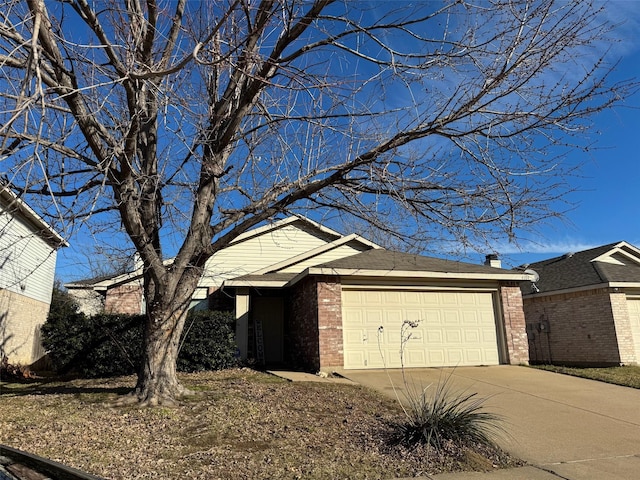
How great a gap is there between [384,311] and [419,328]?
3.60 ft

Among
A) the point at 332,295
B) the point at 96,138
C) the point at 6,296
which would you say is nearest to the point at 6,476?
the point at 96,138

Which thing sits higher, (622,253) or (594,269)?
(622,253)

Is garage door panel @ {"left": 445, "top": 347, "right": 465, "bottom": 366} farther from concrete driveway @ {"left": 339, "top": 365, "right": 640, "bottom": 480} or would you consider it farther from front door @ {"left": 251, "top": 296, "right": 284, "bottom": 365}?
front door @ {"left": 251, "top": 296, "right": 284, "bottom": 365}

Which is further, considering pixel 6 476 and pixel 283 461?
pixel 283 461

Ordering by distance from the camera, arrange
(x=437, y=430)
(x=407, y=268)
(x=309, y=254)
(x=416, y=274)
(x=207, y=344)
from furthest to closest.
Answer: (x=309, y=254), (x=407, y=268), (x=416, y=274), (x=207, y=344), (x=437, y=430)

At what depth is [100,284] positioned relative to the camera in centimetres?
1484

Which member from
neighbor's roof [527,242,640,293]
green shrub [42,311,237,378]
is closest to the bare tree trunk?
green shrub [42,311,237,378]

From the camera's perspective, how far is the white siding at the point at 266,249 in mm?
16984

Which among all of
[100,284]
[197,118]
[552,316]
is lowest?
[552,316]

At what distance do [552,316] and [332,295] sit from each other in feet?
32.5

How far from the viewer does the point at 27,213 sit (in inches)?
531

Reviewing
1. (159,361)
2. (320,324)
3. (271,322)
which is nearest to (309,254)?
(271,322)

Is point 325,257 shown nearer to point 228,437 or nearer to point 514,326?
point 514,326

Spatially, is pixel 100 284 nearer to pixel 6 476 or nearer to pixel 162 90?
pixel 162 90
